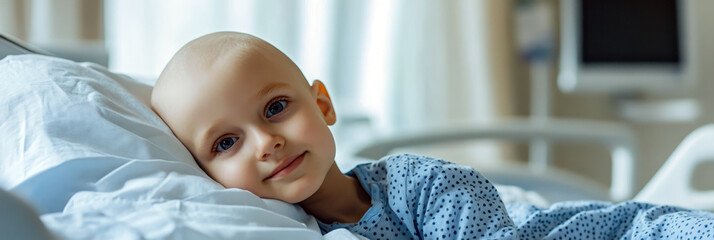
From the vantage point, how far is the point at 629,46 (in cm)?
325

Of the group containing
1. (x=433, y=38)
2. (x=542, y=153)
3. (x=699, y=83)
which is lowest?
(x=542, y=153)

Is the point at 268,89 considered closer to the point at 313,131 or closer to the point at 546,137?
the point at 313,131

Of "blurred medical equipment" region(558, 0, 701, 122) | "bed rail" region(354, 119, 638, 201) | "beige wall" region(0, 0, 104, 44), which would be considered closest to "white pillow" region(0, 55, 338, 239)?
"bed rail" region(354, 119, 638, 201)

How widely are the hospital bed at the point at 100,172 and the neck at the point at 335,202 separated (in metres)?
0.05

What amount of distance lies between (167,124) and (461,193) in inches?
13.5

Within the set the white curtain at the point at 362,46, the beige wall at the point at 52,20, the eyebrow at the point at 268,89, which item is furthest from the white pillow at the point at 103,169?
the white curtain at the point at 362,46

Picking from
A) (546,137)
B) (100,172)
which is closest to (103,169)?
(100,172)

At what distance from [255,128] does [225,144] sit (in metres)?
0.06

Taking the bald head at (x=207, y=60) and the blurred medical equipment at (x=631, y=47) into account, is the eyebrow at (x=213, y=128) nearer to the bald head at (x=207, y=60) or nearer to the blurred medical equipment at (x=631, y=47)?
the bald head at (x=207, y=60)

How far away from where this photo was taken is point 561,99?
3.92 m

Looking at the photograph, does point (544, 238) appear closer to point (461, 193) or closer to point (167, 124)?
point (461, 193)

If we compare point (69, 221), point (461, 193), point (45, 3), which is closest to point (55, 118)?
point (69, 221)

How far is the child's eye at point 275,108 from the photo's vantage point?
2.64 feet

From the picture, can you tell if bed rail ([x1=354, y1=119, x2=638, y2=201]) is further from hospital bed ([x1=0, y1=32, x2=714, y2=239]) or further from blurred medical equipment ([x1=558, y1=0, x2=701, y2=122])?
blurred medical equipment ([x1=558, y1=0, x2=701, y2=122])
